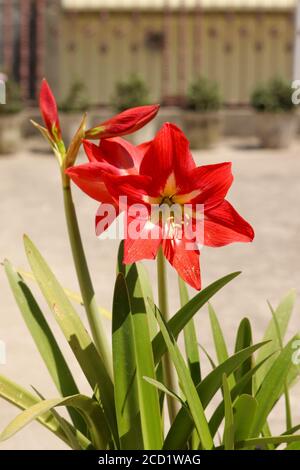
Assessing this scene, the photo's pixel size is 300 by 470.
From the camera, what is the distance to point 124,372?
171 cm

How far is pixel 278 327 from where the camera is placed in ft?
6.93

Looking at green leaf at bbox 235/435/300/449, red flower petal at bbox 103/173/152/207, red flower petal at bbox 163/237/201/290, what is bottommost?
green leaf at bbox 235/435/300/449

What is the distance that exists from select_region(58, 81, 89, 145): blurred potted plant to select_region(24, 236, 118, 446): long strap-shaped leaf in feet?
31.5

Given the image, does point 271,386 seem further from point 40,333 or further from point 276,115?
point 276,115

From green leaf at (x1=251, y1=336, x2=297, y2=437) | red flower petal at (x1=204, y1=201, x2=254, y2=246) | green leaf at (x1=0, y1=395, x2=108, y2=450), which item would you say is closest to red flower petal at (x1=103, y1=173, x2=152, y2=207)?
red flower petal at (x1=204, y1=201, x2=254, y2=246)

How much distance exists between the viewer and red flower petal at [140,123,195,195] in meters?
1.47

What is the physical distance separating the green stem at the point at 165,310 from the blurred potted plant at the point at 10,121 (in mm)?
9576

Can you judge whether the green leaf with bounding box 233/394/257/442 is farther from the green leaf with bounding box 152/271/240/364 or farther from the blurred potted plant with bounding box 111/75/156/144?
the blurred potted plant with bounding box 111/75/156/144

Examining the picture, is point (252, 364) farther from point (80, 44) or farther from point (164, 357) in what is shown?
point (80, 44)

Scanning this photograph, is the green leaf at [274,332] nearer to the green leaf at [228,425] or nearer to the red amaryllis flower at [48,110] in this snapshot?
the green leaf at [228,425]

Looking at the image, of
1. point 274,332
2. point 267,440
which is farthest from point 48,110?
point 274,332

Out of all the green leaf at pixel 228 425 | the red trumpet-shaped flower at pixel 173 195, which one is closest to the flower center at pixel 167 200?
the red trumpet-shaped flower at pixel 173 195
